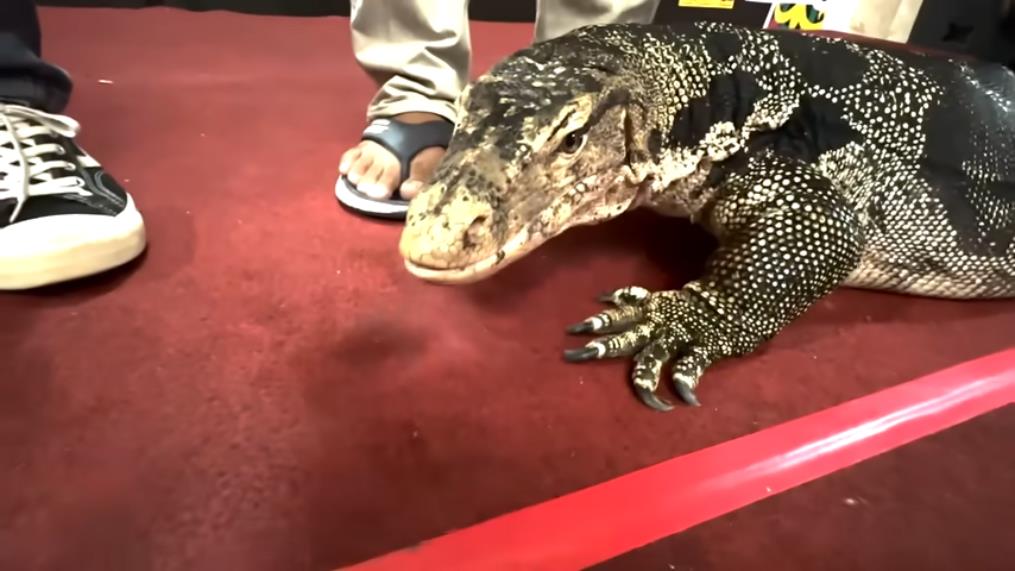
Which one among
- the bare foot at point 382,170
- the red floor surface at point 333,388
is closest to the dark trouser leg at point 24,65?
the red floor surface at point 333,388

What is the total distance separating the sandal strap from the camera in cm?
187

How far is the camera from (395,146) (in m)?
1.88

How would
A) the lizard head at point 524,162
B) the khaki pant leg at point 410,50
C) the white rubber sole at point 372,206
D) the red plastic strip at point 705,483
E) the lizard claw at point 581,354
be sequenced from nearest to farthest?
the red plastic strip at point 705,483
the lizard head at point 524,162
the lizard claw at point 581,354
the white rubber sole at point 372,206
the khaki pant leg at point 410,50

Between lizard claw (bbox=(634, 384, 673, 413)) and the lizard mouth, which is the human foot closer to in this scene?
the lizard mouth

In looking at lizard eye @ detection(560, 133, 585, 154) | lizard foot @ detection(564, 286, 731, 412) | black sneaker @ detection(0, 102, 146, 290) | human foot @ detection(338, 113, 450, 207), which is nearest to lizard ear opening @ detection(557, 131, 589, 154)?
lizard eye @ detection(560, 133, 585, 154)

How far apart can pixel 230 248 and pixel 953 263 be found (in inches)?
58.8

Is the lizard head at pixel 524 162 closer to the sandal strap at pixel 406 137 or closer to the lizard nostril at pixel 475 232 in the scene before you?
the lizard nostril at pixel 475 232

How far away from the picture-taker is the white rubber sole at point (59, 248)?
1.41 meters

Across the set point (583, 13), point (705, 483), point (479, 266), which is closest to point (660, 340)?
point (705, 483)

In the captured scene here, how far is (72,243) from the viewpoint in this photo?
144cm

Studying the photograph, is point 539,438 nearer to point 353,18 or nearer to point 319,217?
point 319,217

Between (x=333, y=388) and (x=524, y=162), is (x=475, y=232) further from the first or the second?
(x=333, y=388)

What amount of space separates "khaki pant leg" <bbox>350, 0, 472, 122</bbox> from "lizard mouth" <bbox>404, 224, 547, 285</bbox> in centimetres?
76

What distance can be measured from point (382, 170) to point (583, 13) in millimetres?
768
